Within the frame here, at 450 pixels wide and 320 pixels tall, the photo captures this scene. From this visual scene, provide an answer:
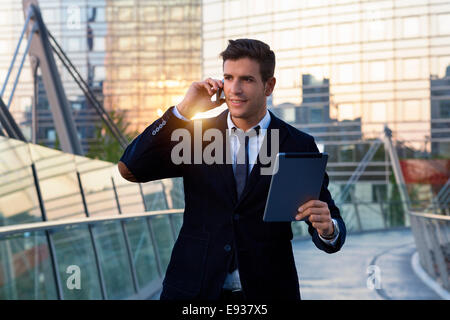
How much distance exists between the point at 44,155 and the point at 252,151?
4539 mm

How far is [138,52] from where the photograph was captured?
7256 cm

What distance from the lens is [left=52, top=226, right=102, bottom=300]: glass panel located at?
738 cm

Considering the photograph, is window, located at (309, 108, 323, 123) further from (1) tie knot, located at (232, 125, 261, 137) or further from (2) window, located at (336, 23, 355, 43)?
(1) tie knot, located at (232, 125, 261, 137)

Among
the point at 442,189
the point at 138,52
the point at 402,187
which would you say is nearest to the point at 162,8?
the point at 138,52

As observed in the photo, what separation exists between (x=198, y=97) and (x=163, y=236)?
10.7m

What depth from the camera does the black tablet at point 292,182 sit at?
102 inches

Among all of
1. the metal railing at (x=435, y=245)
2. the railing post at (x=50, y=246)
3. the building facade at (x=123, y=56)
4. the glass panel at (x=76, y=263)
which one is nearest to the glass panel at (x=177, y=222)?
the metal railing at (x=435, y=245)

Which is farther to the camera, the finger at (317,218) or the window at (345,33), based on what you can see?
the window at (345,33)

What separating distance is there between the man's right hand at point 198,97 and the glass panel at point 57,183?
4162mm

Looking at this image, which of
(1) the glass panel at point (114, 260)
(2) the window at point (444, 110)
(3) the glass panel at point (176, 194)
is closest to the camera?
(1) the glass panel at point (114, 260)

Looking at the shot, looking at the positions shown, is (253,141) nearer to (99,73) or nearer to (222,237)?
(222,237)

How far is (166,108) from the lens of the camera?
1865 inches

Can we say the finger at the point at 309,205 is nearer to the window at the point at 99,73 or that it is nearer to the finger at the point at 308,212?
the finger at the point at 308,212

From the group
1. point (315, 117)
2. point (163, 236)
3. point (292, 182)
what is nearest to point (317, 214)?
point (292, 182)
